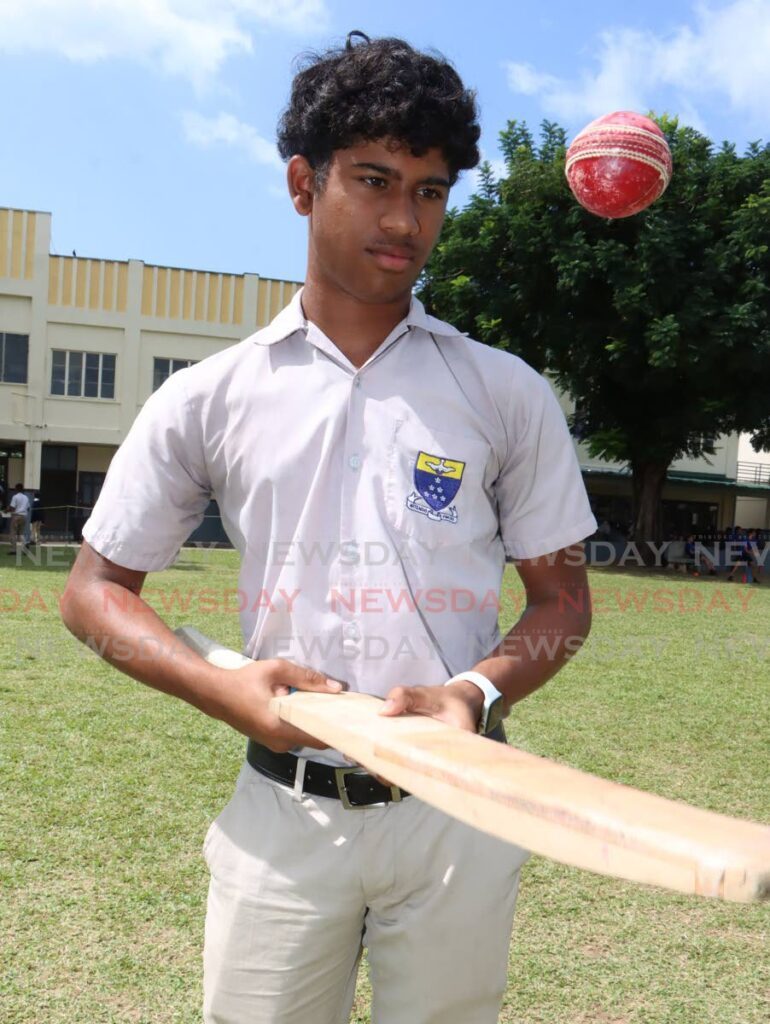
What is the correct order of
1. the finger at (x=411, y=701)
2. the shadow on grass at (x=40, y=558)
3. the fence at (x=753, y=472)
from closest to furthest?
the finger at (x=411, y=701)
the shadow on grass at (x=40, y=558)
the fence at (x=753, y=472)

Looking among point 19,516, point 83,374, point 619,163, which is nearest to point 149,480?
point 619,163

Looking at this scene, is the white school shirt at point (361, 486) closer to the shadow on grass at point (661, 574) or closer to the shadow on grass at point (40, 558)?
the shadow on grass at point (40, 558)

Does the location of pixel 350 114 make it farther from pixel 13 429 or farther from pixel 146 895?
pixel 13 429

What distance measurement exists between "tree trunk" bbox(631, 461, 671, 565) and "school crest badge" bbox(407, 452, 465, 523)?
2241 centimetres

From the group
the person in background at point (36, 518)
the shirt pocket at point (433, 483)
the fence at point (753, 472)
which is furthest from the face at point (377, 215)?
the fence at point (753, 472)

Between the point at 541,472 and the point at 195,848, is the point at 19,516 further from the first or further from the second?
the point at 541,472

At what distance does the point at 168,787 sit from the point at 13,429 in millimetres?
24212

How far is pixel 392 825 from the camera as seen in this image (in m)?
1.44

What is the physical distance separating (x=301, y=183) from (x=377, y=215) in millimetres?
193

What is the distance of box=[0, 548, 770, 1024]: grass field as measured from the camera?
9.54 ft

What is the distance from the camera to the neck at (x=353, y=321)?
159cm

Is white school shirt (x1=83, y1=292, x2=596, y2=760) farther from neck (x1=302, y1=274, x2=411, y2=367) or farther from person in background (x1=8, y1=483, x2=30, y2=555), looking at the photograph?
person in background (x1=8, y1=483, x2=30, y2=555)

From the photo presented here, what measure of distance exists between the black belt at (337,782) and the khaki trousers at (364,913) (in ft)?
0.06

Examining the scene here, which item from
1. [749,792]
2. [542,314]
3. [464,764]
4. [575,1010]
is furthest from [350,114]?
[542,314]
